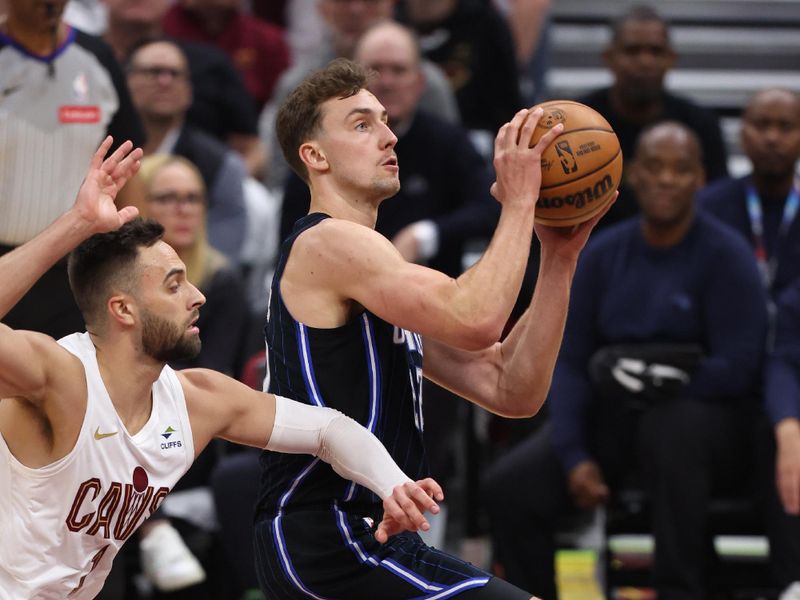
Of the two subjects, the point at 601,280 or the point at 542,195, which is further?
the point at 601,280

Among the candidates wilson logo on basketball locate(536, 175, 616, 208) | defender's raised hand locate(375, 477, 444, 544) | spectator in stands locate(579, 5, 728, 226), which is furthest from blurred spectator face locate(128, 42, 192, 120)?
defender's raised hand locate(375, 477, 444, 544)

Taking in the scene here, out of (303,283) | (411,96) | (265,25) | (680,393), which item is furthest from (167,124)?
(303,283)

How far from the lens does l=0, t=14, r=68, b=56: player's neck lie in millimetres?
5117

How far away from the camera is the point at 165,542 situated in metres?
6.14

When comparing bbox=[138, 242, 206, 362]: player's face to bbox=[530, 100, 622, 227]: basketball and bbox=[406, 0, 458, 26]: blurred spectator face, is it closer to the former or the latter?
bbox=[530, 100, 622, 227]: basketball

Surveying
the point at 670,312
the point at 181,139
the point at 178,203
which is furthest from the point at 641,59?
the point at 178,203

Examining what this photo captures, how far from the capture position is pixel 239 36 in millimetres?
8992

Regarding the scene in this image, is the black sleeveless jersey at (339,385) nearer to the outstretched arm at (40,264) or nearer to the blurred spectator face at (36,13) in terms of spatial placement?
the outstretched arm at (40,264)

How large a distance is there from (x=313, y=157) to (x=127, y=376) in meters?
0.78

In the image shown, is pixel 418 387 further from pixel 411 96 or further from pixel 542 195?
pixel 411 96

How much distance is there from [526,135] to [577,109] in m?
0.31

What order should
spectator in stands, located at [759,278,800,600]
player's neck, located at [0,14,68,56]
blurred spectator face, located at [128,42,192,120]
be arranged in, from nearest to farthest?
1. player's neck, located at [0,14,68,56]
2. spectator in stands, located at [759,278,800,600]
3. blurred spectator face, located at [128,42,192,120]

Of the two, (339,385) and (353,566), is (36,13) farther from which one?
(353,566)

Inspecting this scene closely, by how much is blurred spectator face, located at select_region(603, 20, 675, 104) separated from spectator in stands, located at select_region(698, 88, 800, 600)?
2.14 ft
